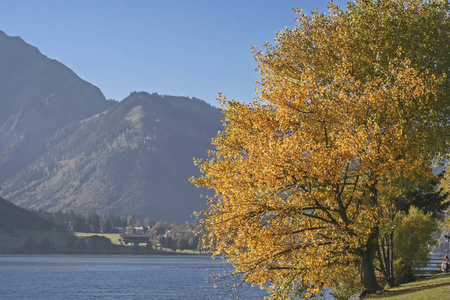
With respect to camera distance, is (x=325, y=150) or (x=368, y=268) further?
(x=368, y=268)

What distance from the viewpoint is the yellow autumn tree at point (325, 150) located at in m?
25.7

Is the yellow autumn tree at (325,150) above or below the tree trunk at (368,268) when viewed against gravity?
above

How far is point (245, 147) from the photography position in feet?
95.1

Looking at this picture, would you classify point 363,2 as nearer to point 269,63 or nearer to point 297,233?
point 269,63

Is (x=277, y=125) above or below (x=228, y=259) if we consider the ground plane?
above

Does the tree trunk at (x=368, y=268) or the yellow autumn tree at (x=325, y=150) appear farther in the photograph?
the tree trunk at (x=368, y=268)

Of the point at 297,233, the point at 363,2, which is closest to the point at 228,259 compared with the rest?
the point at 297,233

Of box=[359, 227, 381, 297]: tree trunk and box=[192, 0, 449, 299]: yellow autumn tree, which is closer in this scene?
box=[192, 0, 449, 299]: yellow autumn tree

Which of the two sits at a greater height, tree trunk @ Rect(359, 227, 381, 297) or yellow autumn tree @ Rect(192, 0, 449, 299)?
yellow autumn tree @ Rect(192, 0, 449, 299)

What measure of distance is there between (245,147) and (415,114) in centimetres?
906

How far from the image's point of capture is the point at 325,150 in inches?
1003

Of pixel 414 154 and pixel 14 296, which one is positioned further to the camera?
pixel 14 296

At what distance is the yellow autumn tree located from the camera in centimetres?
2570

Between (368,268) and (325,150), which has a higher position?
(325,150)
